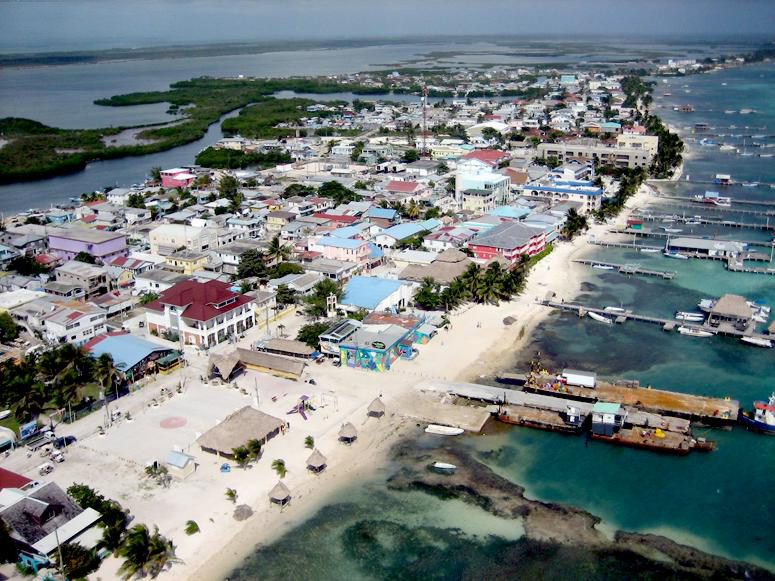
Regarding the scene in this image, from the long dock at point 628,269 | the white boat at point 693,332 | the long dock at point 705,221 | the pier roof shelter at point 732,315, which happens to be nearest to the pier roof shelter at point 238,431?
the white boat at point 693,332

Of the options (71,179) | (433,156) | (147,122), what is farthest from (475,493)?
(147,122)

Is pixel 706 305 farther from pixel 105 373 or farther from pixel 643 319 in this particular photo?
pixel 105 373

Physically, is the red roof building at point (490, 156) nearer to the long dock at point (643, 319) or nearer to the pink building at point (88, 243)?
the long dock at point (643, 319)

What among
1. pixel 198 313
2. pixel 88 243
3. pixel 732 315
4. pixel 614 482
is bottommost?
pixel 614 482

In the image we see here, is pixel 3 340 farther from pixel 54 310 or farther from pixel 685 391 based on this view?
pixel 685 391

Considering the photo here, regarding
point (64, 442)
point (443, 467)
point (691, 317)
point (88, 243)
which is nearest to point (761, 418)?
point (691, 317)

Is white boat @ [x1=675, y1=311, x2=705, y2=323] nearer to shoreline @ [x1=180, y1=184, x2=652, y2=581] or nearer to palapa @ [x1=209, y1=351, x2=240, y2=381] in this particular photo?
shoreline @ [x1=180, y1=184, x2=652, y2=581]
